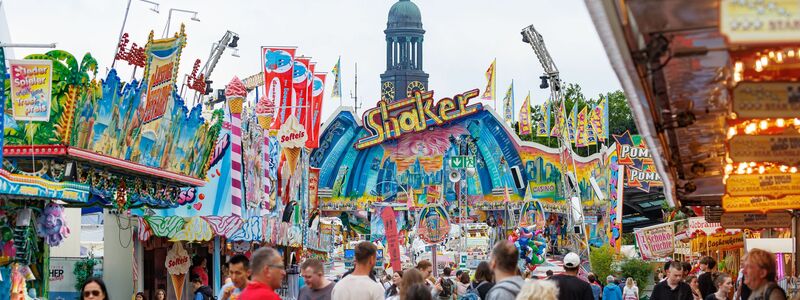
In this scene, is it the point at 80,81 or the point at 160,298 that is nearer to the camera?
the point at 80,81

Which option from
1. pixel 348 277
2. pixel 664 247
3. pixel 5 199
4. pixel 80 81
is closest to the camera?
pixel 348 277

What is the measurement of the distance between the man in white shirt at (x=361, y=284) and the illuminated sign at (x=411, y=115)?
73.8 metres

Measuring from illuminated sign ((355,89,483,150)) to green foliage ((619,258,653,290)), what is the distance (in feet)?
135

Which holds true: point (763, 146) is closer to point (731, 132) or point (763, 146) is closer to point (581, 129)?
point (731, 132)

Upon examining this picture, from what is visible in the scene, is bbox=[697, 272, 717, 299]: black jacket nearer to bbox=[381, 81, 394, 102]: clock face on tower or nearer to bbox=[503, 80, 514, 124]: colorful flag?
bbox=[503, 80, 514, 124]: colorful flag

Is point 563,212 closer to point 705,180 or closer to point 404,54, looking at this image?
point 404,54

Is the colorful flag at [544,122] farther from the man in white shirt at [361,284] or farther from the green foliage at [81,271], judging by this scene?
the man in white shirt at [361,284]

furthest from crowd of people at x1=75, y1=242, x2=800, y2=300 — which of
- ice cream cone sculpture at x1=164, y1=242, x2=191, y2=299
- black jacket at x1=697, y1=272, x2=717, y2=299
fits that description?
ice cream cone sculpture at x1=164, y1=242, x2=191, y2=299

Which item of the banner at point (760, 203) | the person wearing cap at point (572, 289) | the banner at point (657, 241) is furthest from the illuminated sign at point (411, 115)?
the person wearing cap at point (572, 289)

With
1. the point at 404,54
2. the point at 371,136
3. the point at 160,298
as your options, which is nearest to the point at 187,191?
the point at 160,298

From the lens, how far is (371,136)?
83.9 meters

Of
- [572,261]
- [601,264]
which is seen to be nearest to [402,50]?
[601,264]

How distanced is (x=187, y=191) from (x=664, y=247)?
1031 cm

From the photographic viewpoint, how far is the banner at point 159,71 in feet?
75.8
